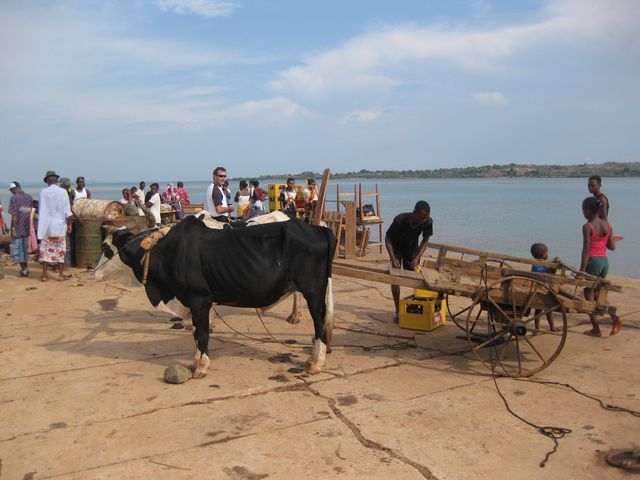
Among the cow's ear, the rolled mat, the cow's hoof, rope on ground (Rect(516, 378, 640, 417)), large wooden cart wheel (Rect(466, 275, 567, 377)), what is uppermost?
the rolled mat

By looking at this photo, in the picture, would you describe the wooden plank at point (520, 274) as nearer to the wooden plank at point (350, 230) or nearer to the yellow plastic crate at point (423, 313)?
the yellow plastic crate at point (423, 313)

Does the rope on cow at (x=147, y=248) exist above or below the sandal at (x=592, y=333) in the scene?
above

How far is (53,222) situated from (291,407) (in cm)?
815

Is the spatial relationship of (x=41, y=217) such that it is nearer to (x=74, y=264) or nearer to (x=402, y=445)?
(x=74, y=264)

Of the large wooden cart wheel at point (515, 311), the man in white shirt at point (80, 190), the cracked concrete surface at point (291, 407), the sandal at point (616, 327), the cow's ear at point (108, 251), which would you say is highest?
the man in white shirt at point (80, 190)

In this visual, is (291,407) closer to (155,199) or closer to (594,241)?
(594,241)

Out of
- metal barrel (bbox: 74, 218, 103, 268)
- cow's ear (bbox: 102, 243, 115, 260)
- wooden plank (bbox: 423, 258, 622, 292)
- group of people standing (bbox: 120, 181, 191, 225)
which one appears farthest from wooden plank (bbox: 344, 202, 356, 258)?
cow's ear (bbox: 102, 243, 115, 260)

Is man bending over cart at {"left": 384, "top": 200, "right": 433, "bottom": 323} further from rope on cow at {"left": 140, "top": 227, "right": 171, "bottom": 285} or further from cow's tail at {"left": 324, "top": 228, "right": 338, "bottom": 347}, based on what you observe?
rope on cow at {"left": 140, "top": 227, "right": 171, "bottom": 285}

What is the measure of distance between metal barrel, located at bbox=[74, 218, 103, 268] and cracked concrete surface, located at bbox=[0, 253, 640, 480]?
482cm

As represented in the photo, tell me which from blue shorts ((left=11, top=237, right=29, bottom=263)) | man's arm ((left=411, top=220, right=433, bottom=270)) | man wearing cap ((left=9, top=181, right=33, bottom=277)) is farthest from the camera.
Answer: blue shorts ((left=11, top=237, right=29, bottom=263))

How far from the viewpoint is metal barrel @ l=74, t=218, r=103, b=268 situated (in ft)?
40.8

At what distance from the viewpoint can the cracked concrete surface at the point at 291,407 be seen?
402 cm

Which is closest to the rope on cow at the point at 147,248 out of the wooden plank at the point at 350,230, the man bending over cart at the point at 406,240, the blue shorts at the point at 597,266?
the man bending over cart at the point at 406,240

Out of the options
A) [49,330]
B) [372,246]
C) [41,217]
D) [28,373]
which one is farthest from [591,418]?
[372,246]
